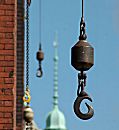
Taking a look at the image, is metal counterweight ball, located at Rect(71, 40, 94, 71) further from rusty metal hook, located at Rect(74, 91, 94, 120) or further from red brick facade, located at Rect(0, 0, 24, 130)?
red brick facade, located at Rect(0, 0, 24, 130)

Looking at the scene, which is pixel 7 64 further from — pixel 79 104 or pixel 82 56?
pixel 79 104

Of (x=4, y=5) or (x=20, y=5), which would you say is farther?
(x=20, y=5)

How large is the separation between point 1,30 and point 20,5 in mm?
3641

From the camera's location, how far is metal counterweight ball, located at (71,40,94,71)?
7305 millimetres

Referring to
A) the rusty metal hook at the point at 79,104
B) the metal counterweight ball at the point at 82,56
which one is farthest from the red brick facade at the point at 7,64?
the rusty metal hook at the point at 79,104

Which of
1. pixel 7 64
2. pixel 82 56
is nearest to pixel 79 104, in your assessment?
pixel 82 56

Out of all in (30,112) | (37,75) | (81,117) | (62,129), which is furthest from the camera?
(62,129)

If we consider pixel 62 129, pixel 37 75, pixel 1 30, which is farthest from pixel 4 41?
pixel 62 129

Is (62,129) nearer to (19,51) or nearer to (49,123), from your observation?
(49,123)

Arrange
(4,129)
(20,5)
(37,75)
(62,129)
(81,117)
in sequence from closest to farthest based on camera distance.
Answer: (81,117), (4,129), (20,5), (37,75), (62,129)

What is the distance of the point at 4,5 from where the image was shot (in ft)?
31.7

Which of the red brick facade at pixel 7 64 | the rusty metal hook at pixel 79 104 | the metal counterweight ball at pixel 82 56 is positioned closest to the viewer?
the rusty metal hook at pixel 79 104

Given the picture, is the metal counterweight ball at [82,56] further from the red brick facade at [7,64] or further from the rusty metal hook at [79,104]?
the red brick facade at [7,64]

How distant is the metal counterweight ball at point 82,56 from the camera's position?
24.0 feet
